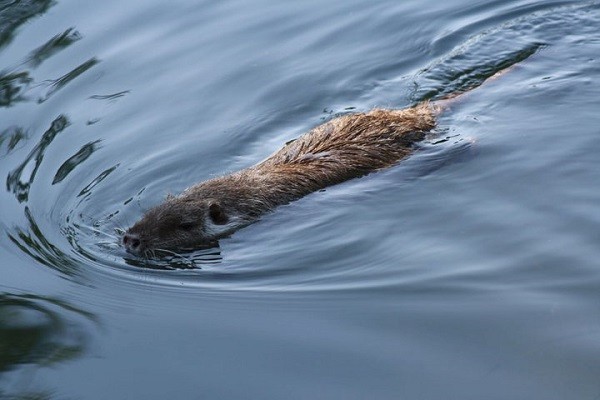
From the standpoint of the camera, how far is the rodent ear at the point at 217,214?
654 centimetres

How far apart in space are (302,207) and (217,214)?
573 mm

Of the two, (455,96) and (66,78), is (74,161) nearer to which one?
(66,78)

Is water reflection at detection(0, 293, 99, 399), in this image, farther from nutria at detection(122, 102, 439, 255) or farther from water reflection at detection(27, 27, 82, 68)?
water reflection at detection(27, 27, 82, 68)

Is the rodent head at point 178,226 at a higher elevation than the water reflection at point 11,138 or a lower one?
lower

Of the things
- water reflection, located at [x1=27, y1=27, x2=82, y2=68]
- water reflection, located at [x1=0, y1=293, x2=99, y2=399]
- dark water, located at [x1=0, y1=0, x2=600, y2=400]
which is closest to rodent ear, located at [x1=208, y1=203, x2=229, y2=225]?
dark water, located at [x1=0, y1=0, x2=600, y2=400]

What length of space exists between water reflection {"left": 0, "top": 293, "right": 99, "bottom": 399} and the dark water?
14mm

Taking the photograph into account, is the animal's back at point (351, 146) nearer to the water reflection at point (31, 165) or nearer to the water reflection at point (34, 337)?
the water reflection at point (31, 165)

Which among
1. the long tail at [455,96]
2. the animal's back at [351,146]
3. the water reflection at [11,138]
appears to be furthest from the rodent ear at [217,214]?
the long tail at [455,96]

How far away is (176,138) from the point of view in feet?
25.1

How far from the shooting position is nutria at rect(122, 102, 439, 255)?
20.8 feet

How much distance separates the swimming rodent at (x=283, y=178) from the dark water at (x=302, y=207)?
120 millimetres

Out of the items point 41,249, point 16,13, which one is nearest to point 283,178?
point 41,249

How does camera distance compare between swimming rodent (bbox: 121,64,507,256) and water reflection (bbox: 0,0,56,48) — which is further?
water reflection (bbox: 0,0,56,48)

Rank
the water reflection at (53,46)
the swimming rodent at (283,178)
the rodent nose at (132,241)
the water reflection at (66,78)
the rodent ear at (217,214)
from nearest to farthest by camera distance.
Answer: the rodent nose at (132,241) → the swimming rodent at (283,178) → the rodent ear at (217,214) → the water reflection at (66,78) → the water reflection at (53,46)
